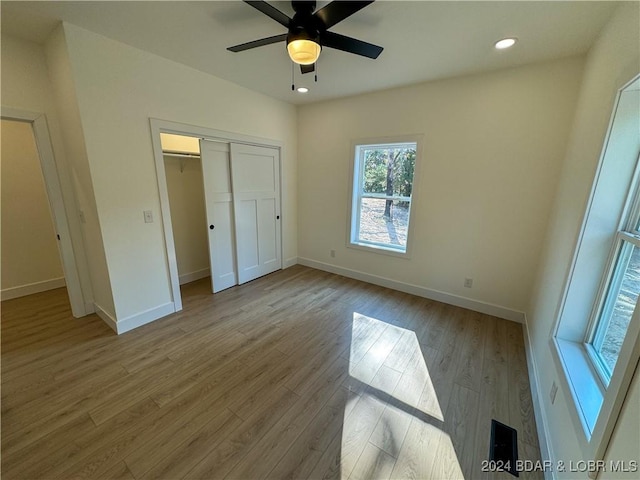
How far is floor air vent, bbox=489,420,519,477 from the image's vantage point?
1.41 m

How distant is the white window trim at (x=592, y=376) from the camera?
88 centimetres

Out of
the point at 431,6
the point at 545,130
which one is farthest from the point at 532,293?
the point at 431,6

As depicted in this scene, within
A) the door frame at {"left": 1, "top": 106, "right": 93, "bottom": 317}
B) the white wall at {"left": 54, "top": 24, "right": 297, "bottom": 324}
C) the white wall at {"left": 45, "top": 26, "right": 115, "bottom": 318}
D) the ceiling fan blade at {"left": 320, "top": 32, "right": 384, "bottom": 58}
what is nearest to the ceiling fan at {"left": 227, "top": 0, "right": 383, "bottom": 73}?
the ceiling fan blade at {"left": 320, "top": 32, "right": 384, "bottom": 58}

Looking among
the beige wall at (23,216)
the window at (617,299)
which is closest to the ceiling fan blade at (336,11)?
the window at (617,299)

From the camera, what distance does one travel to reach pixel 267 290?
3596 millimetres

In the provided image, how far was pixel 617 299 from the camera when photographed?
1.41 metres

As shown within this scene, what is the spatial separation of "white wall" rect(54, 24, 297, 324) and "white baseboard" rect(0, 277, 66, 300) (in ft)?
6.71

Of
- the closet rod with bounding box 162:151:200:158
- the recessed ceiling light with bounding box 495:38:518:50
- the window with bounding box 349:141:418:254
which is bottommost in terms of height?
the window with bounding box 349:141:418:254

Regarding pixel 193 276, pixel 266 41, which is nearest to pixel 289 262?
pixel 193 276

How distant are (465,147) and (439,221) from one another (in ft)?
2.91

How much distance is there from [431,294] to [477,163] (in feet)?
5.61

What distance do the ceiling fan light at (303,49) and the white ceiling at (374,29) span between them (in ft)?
1.17

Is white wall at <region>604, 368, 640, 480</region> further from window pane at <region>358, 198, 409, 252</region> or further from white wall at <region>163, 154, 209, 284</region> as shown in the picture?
white wall at <region>163, 154, 209, 284</region>

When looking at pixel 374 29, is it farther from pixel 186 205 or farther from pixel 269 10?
pixel 186 205
